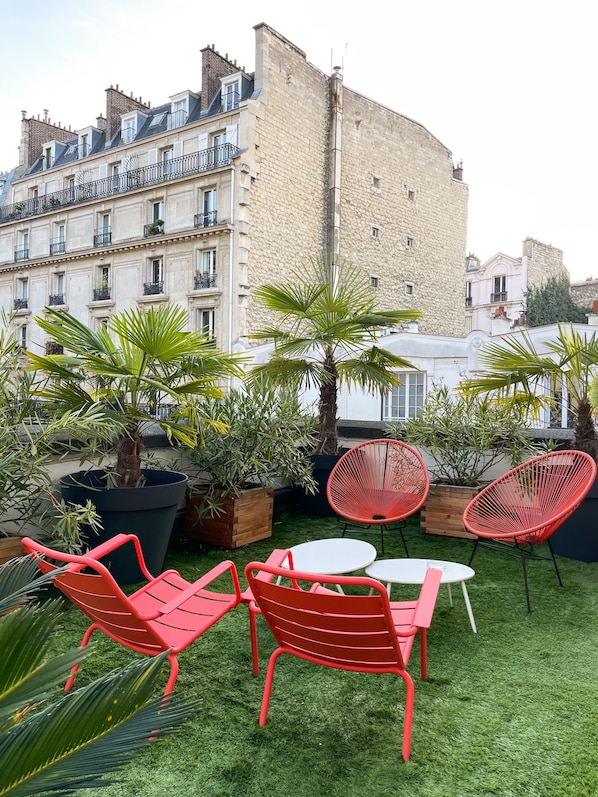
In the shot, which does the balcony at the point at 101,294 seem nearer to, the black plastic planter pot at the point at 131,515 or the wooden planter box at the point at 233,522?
the wooden planter box at the point at 233,522

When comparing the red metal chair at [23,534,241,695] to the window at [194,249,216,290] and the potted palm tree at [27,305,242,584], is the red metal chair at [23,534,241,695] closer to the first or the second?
the potted palm tree at [27,305,242,584]

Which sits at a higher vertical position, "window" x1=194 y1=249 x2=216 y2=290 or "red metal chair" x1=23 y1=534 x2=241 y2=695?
"window" x1=194 y1=249 x2=216 y2=290

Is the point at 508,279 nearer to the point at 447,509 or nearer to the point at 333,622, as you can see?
the point at 447,509

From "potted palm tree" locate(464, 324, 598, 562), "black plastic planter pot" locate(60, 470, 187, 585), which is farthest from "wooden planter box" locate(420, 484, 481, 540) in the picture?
"black plastic planter pot" locate(60, 470, 187, 585)

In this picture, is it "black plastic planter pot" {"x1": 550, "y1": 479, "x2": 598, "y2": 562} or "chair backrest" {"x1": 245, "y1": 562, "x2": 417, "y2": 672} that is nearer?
"chair backrest" {"x1": 245, "y1": 562, "x2": 417, "y2": 672}

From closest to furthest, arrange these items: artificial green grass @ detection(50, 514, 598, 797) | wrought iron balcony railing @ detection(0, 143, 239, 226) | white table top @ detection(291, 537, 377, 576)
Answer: artificial green grass @ detection(50, 514, 598, 797) → white table top @ detection(291, 537, 377, 576) → wrought iron balcony railing @ detection(0, 143, 239, 226)

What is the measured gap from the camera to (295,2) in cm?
645

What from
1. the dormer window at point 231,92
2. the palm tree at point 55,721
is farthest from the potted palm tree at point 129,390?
the dormer window at point 231,92

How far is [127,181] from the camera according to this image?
2181 centimetres

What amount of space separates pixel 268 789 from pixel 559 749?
101cm

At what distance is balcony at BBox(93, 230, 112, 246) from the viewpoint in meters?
22.0

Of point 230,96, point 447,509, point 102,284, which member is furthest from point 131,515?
point 102,284

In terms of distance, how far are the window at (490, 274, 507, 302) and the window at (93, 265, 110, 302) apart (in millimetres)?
18575

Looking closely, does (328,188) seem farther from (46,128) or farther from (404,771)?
(404,771)
